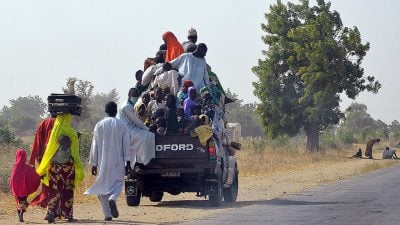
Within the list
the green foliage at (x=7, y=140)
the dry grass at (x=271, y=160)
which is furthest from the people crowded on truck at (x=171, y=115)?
the green foliage at (x=7, y=140)

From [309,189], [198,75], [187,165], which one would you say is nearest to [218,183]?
[187,165]

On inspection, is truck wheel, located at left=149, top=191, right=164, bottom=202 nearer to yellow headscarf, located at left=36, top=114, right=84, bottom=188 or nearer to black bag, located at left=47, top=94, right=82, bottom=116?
yellow headscarf, located at left=36, top=114, right=84, bottom=188

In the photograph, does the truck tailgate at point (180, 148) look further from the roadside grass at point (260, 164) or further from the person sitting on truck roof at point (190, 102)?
the roadside grass at point (260, 164)

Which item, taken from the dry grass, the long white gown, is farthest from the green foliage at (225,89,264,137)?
the long white gown

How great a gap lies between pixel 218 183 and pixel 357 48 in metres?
39.8

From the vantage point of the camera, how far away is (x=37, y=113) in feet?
422

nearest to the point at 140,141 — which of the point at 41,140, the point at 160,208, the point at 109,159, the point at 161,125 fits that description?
the point at 161,125

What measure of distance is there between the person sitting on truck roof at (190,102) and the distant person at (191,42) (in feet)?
4.97

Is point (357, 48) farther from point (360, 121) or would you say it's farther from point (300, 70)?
point (360, 121)

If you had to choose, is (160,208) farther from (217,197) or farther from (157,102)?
(157,102)

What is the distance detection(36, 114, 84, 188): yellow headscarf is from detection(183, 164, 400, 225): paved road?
7.05 ft

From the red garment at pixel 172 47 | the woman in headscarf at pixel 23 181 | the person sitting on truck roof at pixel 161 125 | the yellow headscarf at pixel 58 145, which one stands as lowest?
the woman in headscarf at pixel 23 181

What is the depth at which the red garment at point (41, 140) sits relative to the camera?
14.0m

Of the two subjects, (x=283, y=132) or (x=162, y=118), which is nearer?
(x=162, y=118)
